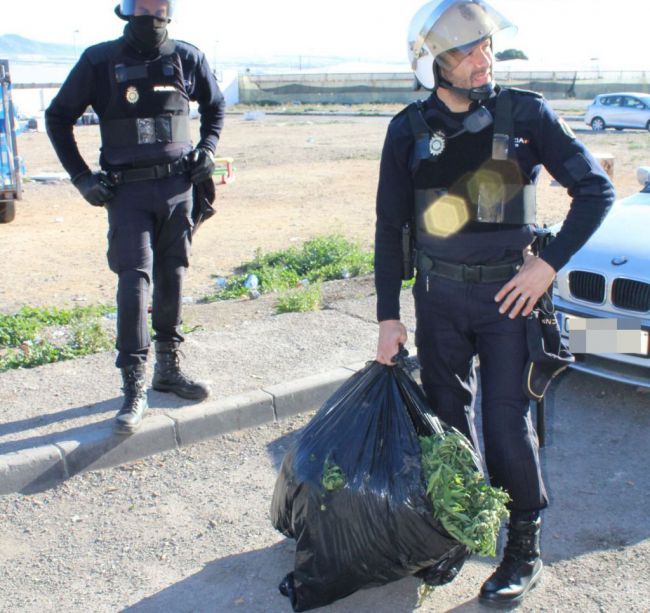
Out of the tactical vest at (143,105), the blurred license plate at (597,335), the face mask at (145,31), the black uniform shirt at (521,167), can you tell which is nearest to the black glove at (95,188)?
the tactical vest at (143,105)

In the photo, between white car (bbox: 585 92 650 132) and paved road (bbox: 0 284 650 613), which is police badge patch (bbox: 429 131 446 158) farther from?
white car (bbox: 585 92 650 132)

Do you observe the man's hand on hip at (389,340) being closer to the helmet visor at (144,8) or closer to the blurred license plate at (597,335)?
the blurred license plate at (597,335)

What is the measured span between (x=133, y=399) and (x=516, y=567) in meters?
2.23

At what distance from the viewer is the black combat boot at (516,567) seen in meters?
3.13

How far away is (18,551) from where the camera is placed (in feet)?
12.0

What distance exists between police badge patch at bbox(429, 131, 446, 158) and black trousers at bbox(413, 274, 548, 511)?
0.46 metres

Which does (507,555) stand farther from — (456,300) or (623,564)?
(456,300)

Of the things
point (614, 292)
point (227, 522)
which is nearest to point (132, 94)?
point (227, 522)

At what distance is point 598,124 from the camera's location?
106 feet

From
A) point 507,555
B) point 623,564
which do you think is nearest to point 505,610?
point 507,555

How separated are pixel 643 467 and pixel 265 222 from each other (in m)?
8.09

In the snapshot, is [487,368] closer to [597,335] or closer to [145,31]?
[597,335]

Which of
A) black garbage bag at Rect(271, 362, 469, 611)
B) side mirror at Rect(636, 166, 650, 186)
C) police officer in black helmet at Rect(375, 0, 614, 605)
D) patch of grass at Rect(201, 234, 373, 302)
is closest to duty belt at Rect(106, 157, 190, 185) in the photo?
police officer in black helmet at Rect(375, 0, 614, 605)

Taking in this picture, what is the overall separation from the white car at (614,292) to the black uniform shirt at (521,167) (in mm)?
1592
